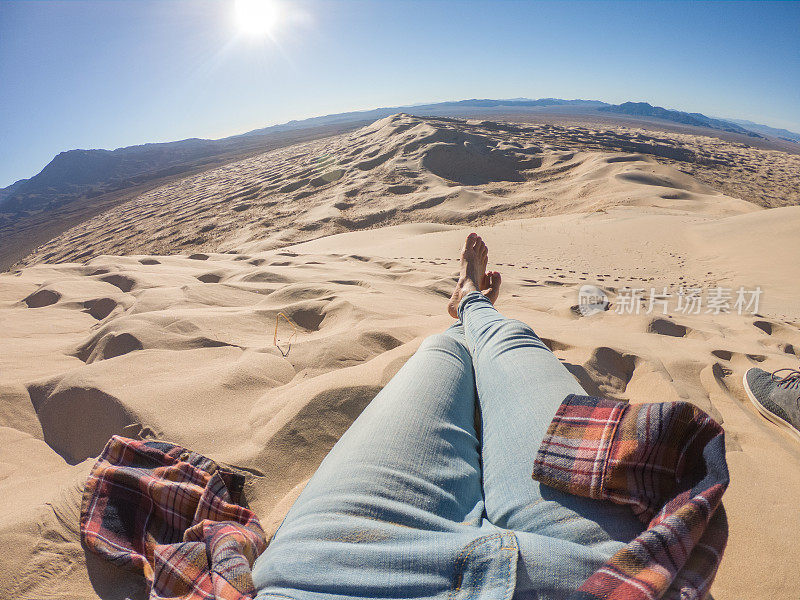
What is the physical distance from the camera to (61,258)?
877 cm

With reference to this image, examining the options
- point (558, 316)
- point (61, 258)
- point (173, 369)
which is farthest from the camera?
point (61, 258)

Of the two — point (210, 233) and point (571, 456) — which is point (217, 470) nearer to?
point (571, 456)

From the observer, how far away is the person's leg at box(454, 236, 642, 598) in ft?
1.81

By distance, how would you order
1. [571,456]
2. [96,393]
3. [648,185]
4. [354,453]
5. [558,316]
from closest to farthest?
[571,456]
[354,453]
[96,393]
[558,316]
[648,185]

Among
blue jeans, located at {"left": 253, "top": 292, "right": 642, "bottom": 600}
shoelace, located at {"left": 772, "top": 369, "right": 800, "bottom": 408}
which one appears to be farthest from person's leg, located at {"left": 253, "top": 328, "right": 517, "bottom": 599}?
shoelace, located at {"left": 772, "top": 369, "right": 800, "bottom": 408}

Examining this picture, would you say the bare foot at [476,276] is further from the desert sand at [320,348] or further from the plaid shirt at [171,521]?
the plaid shirt at [171,521]

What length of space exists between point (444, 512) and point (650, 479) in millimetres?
341

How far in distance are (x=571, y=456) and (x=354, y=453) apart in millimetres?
417

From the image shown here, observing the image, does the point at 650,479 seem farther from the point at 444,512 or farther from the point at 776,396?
the point at 776,396

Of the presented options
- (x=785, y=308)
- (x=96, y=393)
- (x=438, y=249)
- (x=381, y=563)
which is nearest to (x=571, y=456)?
(x=381, y=563)

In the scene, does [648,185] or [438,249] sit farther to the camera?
[648,185]

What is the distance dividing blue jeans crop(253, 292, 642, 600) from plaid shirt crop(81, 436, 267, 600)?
3.9 inches

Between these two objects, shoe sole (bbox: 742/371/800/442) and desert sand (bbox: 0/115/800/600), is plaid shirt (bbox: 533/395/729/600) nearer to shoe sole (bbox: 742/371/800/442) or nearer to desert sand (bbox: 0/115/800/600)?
desert sand (bbox: 0/115/800/600)

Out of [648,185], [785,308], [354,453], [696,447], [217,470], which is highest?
[648,185]
